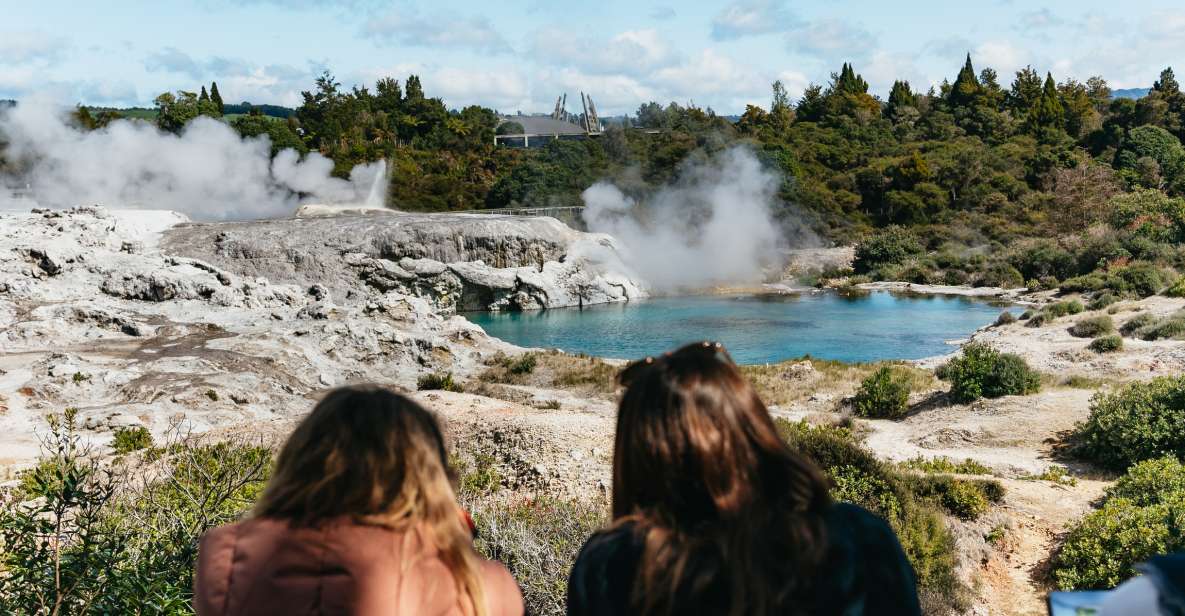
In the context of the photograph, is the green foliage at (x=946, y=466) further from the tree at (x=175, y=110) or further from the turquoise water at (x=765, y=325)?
the tree at (x=175, y=110)

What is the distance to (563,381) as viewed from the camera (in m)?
19.6

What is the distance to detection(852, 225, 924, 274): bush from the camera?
143ft

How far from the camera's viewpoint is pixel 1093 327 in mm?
22328

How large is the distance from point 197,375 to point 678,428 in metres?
15.9

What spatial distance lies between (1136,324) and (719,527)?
23360mm

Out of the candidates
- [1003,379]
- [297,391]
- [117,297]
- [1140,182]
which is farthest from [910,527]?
[1140,182]

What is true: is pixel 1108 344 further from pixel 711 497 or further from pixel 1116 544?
pixel 711 497

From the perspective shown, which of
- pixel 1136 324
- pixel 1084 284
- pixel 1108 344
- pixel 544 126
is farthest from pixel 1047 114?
pixel 1108 344

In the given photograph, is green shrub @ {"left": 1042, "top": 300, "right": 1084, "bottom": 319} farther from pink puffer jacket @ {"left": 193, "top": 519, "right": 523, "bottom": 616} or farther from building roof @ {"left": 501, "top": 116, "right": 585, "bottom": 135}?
building roof @ {"left": 501, "top": 116, "right": 585, "bottom": 135}

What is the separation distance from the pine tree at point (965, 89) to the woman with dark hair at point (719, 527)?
7069 centimetres

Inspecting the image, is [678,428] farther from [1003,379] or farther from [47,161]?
[47,161]

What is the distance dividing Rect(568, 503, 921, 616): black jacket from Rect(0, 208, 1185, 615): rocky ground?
5.44 metres

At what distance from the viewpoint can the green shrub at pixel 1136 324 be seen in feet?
68.8

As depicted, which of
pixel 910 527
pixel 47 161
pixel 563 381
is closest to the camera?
pixel 910 527
